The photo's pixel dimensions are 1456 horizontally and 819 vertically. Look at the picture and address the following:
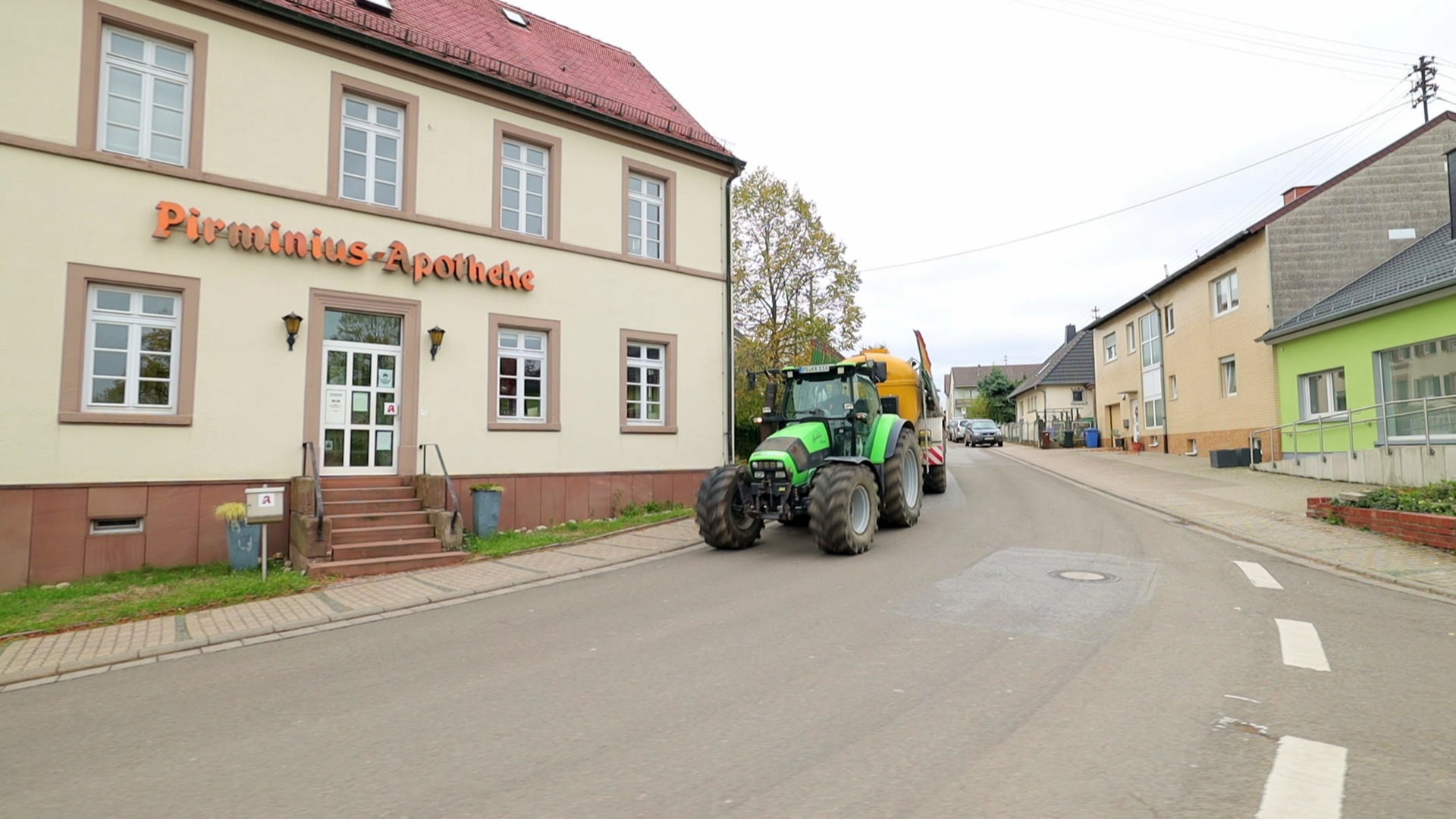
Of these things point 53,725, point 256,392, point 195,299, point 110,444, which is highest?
point 195,299

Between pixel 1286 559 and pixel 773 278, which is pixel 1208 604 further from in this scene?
pixel 773 278

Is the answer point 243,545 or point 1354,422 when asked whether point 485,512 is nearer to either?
point 243,545

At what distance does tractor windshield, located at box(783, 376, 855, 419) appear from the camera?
11.2 metres

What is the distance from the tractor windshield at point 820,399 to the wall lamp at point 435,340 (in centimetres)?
564

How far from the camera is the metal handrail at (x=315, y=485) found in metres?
9.47

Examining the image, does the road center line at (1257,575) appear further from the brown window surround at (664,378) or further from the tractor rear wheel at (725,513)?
the brown window surround at (664,378)

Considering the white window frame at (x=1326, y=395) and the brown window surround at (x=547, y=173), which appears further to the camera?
the white window frame at (x=1326, y=395)

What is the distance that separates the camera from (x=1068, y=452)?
108 feet

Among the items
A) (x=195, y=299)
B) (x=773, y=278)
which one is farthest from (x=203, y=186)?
(x=773, y=278)

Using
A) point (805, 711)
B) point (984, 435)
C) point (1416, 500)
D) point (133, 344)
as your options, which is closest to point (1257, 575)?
point (1416, 500)

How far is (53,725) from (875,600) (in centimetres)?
591

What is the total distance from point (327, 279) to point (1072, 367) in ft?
149

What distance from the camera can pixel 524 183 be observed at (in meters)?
14.0

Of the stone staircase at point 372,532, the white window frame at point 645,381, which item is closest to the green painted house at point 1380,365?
the white window frame at point 645,381
